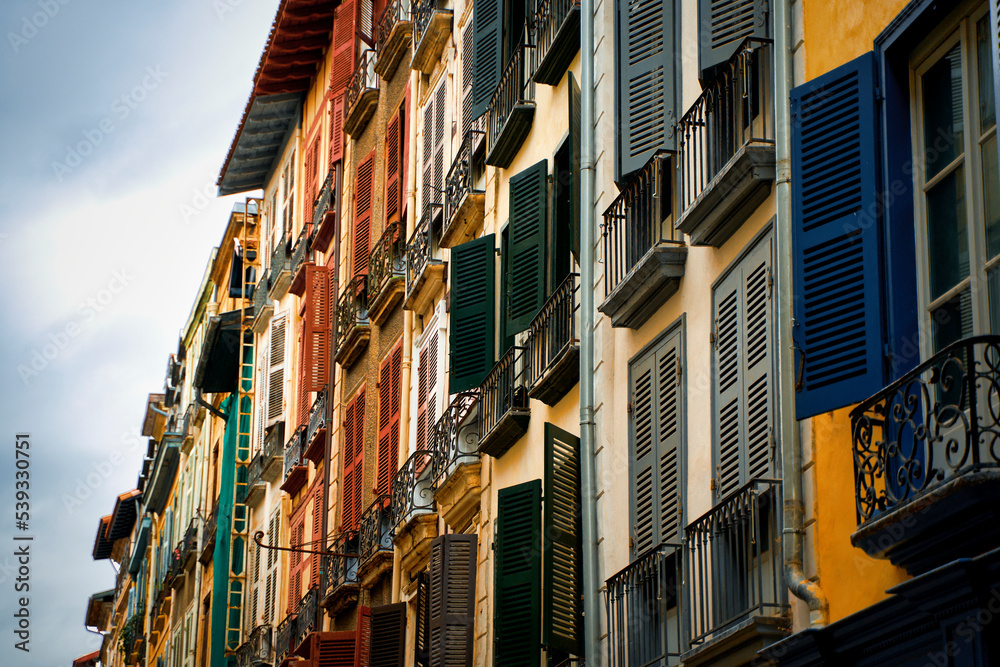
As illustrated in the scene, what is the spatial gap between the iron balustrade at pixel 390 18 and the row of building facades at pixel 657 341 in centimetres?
10

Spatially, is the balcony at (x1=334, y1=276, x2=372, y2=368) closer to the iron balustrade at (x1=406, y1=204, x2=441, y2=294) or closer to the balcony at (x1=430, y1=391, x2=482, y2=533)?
the iron balustrade at (x1=406, y1=204, x2=441, y2=294)

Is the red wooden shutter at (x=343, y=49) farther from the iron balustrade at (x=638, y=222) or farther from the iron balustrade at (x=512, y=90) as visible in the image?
the iron balustrade at (x=638, y=222)

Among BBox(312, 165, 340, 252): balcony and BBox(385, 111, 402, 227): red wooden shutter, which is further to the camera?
→ BBox(312, 165, 340, 252): balcony

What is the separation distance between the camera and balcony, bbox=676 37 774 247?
10.3 metres

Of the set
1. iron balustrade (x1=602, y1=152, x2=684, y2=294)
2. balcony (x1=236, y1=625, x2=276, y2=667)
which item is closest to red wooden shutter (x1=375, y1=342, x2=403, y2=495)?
balcony (x1=236, y1=625, x2=276, y2=667)

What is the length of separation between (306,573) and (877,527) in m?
21.4

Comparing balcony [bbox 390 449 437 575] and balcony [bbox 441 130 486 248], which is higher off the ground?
balcony [bbox 441 130 486 248]

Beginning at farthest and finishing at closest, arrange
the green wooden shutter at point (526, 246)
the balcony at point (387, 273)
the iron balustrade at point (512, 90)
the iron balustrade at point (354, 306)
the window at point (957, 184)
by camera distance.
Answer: the iron balustrade at point (354, 306) < the balcony at point (387, 273) < the iron balustrade at point (512, 90) < the green wooden shutter at point (526, 246) < the window at point (957, 184)

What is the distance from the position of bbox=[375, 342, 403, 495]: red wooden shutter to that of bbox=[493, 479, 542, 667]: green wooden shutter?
266 inches

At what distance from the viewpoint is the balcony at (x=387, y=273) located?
23188mm

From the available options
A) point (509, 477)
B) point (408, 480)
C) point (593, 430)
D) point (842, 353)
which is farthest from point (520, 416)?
point (842, 353)

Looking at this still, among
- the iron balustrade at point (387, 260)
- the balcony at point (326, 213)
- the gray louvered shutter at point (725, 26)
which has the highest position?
the balcony at point (326, 213)

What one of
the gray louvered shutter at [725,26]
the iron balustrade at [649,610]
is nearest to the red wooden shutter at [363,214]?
the iron balustrade at [649,610]

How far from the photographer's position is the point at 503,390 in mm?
17016
